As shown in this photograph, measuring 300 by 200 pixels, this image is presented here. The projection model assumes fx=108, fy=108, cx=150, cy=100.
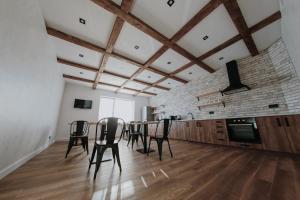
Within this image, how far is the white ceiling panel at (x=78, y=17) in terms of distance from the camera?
2.17 m

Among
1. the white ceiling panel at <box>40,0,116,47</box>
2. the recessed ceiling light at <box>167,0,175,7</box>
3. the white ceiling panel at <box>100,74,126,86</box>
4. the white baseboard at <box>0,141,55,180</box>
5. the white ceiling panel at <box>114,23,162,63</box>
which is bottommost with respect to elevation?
the white baseboard at <box>0,141,55,180</box>

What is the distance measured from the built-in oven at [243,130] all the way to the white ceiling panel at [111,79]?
4.83 m

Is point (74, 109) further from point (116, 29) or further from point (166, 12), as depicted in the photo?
point (166, 12)

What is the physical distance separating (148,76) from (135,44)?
7.03ft

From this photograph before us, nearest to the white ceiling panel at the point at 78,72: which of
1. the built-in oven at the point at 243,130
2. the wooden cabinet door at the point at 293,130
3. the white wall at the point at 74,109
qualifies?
the white wall at the point at 74,109

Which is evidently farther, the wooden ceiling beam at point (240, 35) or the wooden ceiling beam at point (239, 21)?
the wooden ceiling beam at point (240, 35)

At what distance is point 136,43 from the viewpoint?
10.5 ft

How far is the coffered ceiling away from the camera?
221 centimetres

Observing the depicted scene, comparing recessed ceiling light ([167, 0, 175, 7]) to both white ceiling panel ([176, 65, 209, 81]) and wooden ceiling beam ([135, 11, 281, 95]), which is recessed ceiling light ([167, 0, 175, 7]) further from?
white ceiling panel ([176, 65, 209, 81])

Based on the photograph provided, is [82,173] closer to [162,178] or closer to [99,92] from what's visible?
[162,178]

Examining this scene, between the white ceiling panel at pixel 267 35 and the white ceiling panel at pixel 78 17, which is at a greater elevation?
the white ceiling panel at pixel 78 17

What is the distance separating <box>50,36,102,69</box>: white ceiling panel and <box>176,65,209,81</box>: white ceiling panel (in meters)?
3.54

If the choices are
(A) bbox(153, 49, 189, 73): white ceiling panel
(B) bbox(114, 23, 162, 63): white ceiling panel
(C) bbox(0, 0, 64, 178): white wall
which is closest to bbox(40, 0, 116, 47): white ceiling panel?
(C) bbox(0, 0, 64, 178): white wall

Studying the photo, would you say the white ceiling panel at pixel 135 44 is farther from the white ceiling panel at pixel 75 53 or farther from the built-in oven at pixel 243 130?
the built-in oven at pixel 243 130
